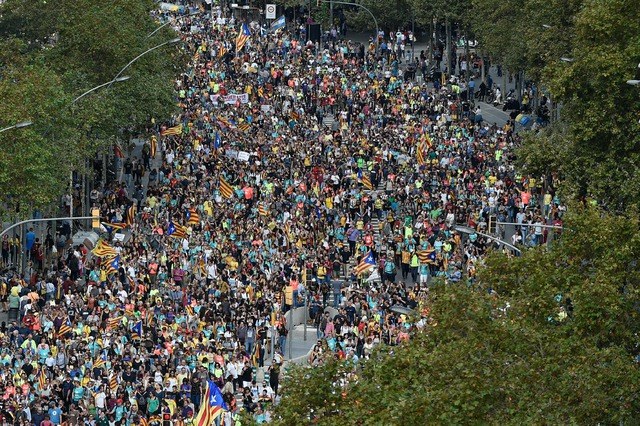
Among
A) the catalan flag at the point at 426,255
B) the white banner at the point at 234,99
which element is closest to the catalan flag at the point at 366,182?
the catalan flag at the point at 426,255

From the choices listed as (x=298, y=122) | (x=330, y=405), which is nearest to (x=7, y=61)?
(x=298, y=122)

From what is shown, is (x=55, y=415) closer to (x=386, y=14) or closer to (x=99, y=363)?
(x=99, y=363)

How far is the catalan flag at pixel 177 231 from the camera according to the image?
232 ft

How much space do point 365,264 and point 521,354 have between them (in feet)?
83.2

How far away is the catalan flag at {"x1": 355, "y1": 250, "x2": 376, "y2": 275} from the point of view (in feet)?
218

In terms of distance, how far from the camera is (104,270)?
65.5 meters

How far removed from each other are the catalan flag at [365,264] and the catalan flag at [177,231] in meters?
7.19

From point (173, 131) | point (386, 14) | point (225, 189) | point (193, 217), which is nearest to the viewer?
point (193, 217)

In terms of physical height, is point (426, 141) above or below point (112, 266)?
below

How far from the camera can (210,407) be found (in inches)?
1971

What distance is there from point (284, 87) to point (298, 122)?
6455 mm

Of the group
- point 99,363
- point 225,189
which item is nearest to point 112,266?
point 99,363

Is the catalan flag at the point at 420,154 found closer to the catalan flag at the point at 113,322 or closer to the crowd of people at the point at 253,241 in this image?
the crowd of people at the point at 253,241

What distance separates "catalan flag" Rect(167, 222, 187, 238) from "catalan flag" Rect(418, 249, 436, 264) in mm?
8545
